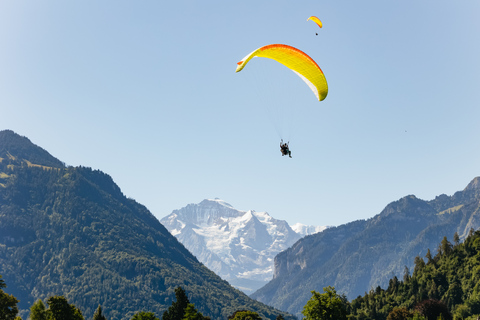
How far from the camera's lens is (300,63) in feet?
212

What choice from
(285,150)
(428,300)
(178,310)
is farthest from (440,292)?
(285,150)

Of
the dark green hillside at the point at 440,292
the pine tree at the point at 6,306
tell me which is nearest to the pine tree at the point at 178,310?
the pine tree at the point at 6,306

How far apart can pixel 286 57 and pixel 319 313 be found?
47984 mm

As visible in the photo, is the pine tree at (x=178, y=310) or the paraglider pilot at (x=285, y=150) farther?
the pine tree at (x=178, y=310)

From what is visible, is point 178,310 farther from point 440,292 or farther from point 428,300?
point 440,292

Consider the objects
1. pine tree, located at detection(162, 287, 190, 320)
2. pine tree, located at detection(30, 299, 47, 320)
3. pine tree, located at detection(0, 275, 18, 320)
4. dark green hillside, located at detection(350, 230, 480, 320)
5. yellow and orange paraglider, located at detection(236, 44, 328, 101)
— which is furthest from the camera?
dark green hillside, located at detection(350, 230, 480, 320)

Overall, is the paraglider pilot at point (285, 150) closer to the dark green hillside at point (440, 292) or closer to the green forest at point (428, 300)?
the green forest at point (428, 300)

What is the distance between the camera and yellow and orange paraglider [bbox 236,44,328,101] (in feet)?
207

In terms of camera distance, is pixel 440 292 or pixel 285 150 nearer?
pixel 285 150

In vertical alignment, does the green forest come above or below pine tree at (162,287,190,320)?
above

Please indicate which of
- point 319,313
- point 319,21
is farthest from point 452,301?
point 319,21

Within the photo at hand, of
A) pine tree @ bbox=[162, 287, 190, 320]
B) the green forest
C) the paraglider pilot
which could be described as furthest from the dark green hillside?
the paraglider pilot

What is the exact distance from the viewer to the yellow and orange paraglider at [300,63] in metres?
63.0

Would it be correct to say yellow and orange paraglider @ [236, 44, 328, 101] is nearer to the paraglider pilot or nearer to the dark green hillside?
the paraglider pilot
